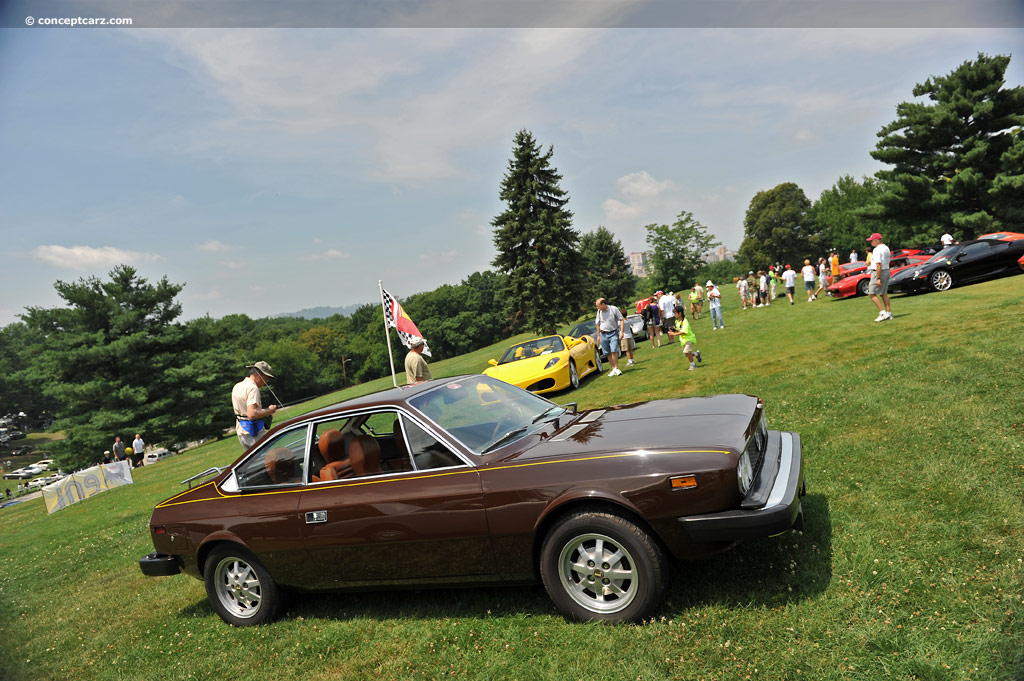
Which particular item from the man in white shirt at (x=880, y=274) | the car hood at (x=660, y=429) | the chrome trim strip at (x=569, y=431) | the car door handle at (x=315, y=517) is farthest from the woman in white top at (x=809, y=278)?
the car door handle at (x=315, y=517)

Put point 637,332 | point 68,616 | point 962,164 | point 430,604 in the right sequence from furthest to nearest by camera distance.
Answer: point 962,164, point 637,332, point 68,616, point 430,604

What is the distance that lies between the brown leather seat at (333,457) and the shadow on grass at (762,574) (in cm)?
245

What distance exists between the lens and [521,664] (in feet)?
10.9

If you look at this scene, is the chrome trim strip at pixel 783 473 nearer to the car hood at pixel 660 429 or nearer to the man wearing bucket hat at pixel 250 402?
the car hood at pixel 660 429

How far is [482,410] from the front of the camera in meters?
4.52

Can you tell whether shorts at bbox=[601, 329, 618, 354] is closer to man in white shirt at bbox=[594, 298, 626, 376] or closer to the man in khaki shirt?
man in white shirt at bbox=[594, 298, 626, 376]

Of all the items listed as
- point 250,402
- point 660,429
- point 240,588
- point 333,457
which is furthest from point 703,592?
point 250,402

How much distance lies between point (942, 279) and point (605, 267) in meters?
52.4

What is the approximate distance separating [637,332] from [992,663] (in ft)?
71.4

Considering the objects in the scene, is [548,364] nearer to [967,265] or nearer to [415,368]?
[415,368]

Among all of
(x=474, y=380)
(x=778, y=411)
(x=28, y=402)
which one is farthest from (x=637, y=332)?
(x=28, y=402)

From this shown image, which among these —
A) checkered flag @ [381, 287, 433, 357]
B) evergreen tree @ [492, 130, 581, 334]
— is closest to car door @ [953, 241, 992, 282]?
checkered flag @ [381, 287, 433, 357]

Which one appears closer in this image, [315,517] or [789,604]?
[789,604]

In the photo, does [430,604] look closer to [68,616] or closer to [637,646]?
[637,646]
